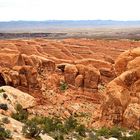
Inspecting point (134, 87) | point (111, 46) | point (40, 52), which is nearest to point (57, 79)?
point (134, 87)

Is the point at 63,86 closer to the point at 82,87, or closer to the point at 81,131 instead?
the point at 82,87

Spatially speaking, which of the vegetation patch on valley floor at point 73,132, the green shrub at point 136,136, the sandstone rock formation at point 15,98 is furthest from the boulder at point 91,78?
the green shrub at point 136,136

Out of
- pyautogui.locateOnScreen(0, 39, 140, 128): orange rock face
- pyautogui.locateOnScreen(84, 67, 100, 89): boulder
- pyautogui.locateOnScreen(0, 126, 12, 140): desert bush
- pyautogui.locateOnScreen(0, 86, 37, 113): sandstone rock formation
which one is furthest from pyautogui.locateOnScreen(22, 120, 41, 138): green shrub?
pyautogui.locateOnScreen(84, 67, 100, 89): boulder

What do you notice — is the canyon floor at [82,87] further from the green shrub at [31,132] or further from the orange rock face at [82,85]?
the green shrub at [31,132]

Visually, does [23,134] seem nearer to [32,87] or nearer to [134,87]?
[134,87]

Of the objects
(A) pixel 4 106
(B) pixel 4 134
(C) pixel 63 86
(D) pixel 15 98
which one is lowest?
(C) pixel 63 86

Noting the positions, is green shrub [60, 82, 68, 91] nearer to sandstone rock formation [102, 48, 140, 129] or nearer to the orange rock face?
the orange rock face

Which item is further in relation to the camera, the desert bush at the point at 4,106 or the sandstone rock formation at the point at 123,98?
the sandstone rock formation at the point at 123,98

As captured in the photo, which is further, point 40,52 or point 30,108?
point 40,52

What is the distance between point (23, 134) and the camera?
90.4 ft

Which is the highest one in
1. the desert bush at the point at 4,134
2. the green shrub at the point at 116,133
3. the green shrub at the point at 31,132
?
the desert bush at the point at 4,134

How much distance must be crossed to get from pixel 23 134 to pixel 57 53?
205ft

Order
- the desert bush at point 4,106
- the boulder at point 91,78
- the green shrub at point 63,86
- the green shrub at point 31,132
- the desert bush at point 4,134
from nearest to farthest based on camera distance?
the desert bush at point 4,134
the green shrub at point 31,132
the desert bush at point 4,106
the green shrub at point 63,86
the boulder at point 91,78

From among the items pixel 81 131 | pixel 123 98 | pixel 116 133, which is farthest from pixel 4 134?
pixel 123 98
